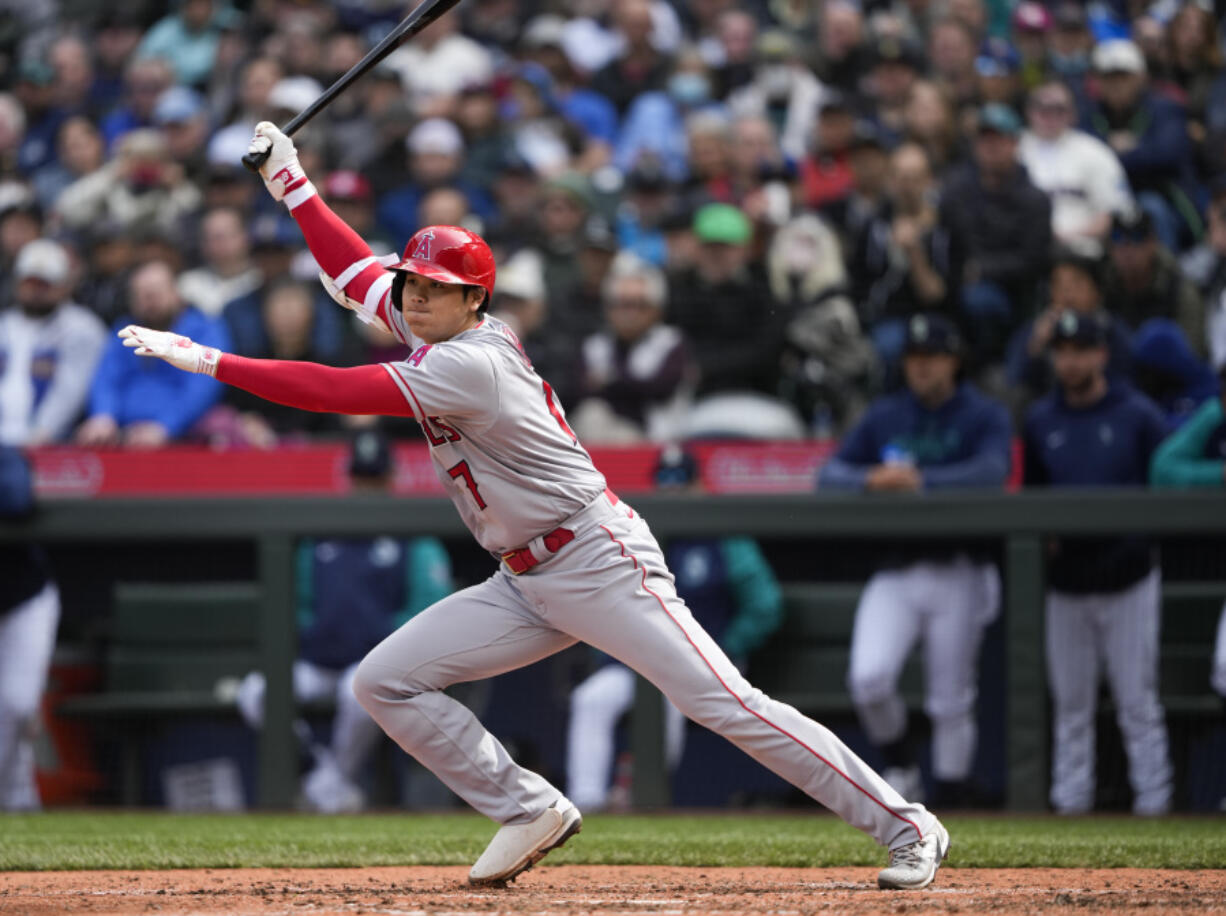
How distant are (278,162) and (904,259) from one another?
3.69m

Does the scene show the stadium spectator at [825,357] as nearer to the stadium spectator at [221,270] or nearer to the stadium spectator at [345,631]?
the stadium spectator at [345,631]

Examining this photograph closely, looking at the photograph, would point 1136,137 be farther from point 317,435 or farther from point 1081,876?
point 1081,876

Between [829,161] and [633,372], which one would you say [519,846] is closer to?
[633,372]

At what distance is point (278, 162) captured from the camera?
4270 mm

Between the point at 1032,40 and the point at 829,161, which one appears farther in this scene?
the point at 1032,40

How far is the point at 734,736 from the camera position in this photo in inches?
153

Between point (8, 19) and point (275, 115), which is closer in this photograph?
point (275, 115)

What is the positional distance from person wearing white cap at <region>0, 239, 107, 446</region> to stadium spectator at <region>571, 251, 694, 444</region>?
236 centimetres

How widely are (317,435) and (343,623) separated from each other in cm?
151

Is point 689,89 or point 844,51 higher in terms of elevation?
point 844,51

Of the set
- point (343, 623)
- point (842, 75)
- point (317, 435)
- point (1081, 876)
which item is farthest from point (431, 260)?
point (842, 75)

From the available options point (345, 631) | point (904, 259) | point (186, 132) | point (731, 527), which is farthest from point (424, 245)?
point (186, 132)

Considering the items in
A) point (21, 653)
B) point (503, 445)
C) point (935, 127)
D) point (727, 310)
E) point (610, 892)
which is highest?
point (935, 127)

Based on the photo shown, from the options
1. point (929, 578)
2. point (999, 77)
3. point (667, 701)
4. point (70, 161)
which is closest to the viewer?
point (929, 578)
